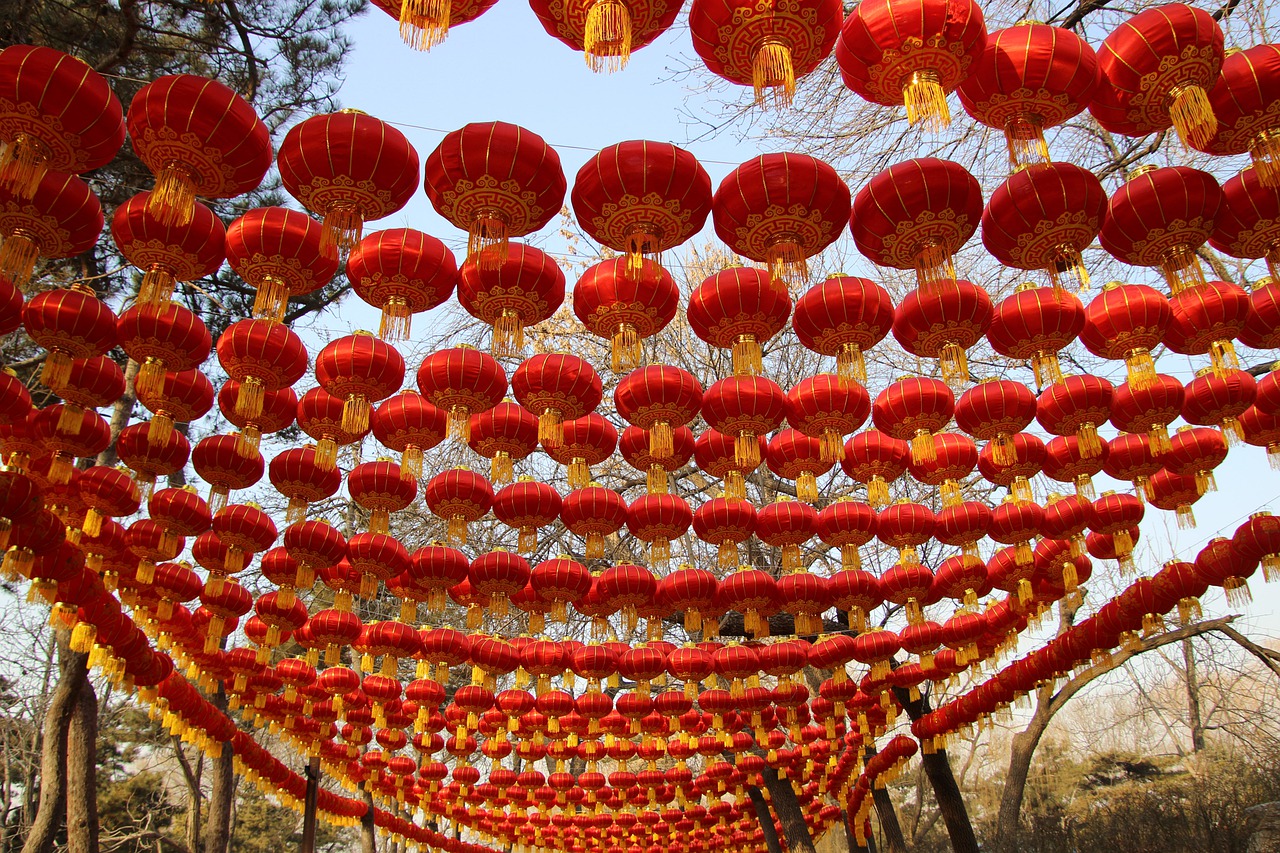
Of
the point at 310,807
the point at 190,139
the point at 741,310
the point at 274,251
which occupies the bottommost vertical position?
the point at 310,807

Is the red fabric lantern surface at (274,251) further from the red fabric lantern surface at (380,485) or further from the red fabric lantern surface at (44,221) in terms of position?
the red fabric lantern surface at (380,485)

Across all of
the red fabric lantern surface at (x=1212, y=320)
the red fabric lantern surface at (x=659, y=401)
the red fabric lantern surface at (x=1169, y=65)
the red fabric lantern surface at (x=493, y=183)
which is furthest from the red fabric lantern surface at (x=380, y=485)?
the red fabric lantern surface at (x=1212, y=320)

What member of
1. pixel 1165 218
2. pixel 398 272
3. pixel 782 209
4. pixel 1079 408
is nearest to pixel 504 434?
pixel 398 272

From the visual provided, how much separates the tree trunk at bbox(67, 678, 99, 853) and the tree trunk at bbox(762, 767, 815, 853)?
9.50m

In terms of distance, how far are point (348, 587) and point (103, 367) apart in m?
3.61

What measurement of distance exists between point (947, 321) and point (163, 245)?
15.9ft

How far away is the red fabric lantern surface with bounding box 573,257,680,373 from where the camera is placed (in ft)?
17.0

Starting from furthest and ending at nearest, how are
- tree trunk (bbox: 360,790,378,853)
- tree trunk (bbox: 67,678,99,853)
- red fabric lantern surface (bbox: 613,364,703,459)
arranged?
tree trunk (bbox: 360,790,378,853)
tree trunk (bbox: 67,678,99,853)
red fabric lantern surface (bbox: 613,364,703,459)

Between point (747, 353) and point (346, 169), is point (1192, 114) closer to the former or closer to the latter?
point (747, 353)

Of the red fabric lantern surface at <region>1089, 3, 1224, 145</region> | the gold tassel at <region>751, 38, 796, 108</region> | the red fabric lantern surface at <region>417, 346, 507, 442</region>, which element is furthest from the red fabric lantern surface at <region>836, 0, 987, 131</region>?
the red fabric lantern surface at <region>417, 346, 507, 442</region>

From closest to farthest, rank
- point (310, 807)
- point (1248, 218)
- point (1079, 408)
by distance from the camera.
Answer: point (1248, 218) < point (1079, 408) < point (310, 807)

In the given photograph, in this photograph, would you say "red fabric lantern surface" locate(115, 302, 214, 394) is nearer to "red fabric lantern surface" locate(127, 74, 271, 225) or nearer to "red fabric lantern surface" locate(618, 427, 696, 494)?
"red fabric lantern surface" locate(127, 74, 271, 225)

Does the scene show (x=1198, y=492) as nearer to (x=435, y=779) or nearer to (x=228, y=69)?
(x=228, y=69)

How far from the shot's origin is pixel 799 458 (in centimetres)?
734
